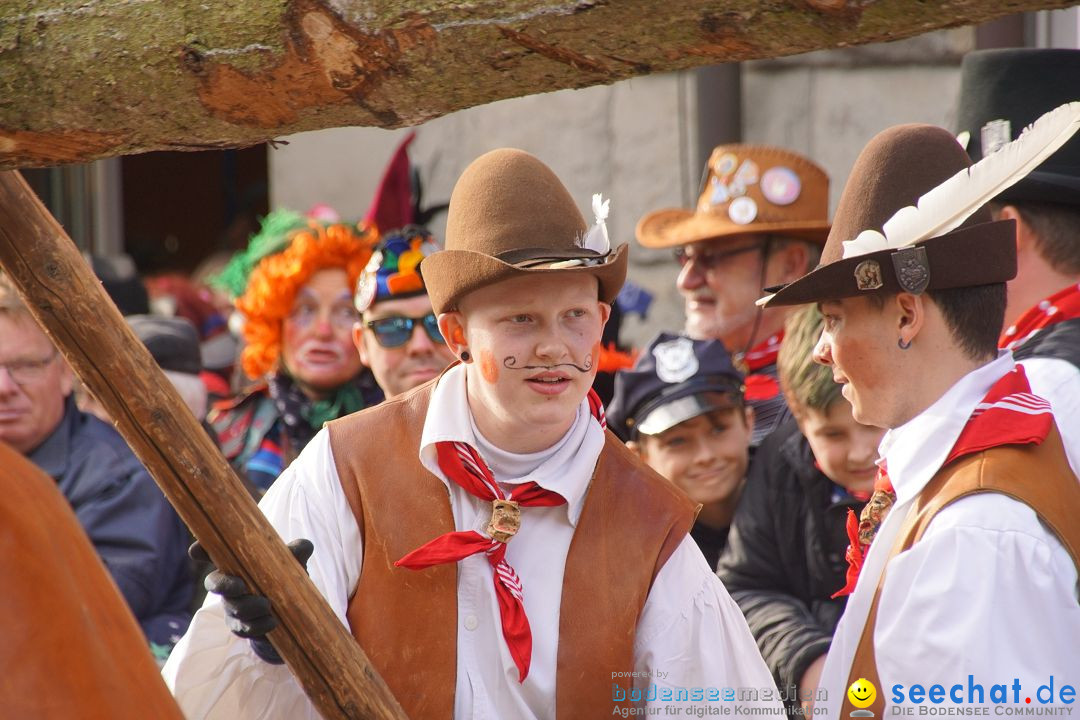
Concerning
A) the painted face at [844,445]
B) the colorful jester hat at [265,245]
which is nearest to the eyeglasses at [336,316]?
the colorful jester hat at [265,245]

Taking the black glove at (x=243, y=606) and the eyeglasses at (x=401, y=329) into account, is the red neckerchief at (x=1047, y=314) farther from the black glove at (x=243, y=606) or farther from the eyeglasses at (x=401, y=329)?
the eyeglasses at (x=401, y=329)

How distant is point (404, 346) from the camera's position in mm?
4004

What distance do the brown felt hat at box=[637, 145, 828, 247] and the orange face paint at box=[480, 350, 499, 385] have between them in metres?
1.76

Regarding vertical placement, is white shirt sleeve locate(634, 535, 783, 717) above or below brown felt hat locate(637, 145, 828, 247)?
below

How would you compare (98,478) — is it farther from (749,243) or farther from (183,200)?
(183,200)

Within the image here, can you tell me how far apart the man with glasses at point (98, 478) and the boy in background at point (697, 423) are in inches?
52.2

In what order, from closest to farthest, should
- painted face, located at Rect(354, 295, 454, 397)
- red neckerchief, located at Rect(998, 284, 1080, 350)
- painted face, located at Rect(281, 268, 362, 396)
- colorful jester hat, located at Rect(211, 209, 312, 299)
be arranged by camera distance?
red neckerchief, located at Rect(998, 284, 1080, 350), painted face, located at Rect(354, 295, 454, 397), painted face, located at Rect(281, 268, 362, 396), colorful jester hat, located at Rect(211, 209, 312, 299)

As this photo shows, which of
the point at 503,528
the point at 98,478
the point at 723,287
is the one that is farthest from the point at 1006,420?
the point at 98,478

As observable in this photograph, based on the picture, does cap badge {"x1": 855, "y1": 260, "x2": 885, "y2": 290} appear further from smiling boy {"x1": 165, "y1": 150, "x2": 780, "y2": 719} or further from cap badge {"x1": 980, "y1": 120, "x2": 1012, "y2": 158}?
cap badge {"x1": 980, "y1": 120, "x2": 1012, "y2": 158}

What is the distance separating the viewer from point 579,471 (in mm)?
2549

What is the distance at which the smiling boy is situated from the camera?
244 cm

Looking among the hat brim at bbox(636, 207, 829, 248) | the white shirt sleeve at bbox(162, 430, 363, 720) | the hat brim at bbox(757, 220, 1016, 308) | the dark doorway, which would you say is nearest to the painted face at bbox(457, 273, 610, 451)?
the white shirt sleeve at bbox(162, 430, 363, 720)

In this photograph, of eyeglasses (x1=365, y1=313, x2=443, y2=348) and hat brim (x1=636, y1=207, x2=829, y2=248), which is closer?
eyeglasses (x1=365, y1=313, x2=443, y2=348)

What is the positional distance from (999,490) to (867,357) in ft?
1.13
